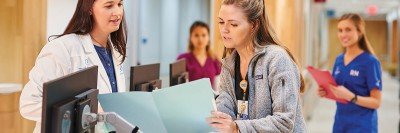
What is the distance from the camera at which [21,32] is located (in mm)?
3004

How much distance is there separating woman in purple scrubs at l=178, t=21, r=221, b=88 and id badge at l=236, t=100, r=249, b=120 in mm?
2990

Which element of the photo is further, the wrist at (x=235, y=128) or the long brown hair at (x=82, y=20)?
the long brown hair at (x=82, y=20)

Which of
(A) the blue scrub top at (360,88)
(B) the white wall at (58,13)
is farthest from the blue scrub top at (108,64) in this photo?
(A) the blue scrub top at (360,88)

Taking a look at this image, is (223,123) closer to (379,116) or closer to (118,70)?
(118,70)

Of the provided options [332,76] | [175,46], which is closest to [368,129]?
[332,76]

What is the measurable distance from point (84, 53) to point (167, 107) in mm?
585

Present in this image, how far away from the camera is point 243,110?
183 cm

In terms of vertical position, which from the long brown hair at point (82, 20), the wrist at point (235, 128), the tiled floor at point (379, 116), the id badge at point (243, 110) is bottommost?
the tiled floor at point (379, 116)

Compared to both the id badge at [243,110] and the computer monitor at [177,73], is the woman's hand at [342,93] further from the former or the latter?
the id badge at [243,110]

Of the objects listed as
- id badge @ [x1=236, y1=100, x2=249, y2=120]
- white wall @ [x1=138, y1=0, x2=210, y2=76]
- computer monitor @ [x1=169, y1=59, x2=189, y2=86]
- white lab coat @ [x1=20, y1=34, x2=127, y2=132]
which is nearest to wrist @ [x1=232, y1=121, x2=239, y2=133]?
id badge @ [x1=236, y1=100, x2=249, y2=120]

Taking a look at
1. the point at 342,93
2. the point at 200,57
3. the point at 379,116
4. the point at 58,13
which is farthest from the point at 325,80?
the point at 379,116

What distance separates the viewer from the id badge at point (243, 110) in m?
1.82

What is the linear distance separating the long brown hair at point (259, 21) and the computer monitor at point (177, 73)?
3.68 feet

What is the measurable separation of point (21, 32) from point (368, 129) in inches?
89.8
